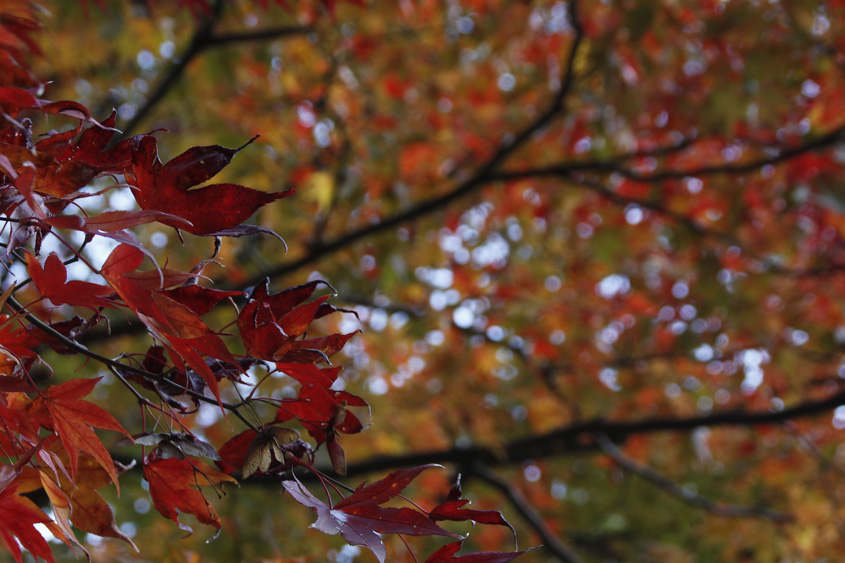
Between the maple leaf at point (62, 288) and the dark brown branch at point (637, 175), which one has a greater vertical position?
the maple leaf at point (62, 288)

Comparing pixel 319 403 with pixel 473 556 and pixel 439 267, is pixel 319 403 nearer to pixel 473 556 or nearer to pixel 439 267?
pixel 473 556

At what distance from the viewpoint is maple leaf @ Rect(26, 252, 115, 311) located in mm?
373

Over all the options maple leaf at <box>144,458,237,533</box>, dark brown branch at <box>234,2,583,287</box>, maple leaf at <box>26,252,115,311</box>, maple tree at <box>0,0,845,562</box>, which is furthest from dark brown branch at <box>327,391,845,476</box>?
maple leaf at <box>26,252,115,311</box>

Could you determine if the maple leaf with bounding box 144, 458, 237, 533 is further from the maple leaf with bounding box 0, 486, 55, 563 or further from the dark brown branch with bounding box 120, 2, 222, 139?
the dark brown branch with bounding box 120, 2, 222, 139

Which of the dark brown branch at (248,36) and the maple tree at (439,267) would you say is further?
→ the dark brown branch at (248,36)

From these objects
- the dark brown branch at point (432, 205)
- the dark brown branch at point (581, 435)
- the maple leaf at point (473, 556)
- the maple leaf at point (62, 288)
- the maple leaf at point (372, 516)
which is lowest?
the dark brown branch at point (581, 435)

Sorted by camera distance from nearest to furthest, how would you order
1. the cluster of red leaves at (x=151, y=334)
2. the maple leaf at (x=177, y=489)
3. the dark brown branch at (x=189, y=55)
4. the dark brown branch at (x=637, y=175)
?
the cluster of red leaves at (x=151, y=334) < the maple leaf at (x=177, y=489) < the dark brown branch at (x=189, y=55) < the dark brown branch at (x=637, y=175)

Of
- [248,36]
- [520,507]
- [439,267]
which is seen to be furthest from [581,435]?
[248,36]

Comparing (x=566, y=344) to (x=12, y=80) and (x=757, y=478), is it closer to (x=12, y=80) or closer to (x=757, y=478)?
(x=757, y=478)

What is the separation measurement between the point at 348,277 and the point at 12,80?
4.79 ft

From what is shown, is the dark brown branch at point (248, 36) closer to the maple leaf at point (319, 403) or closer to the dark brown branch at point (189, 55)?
the dark brown branch at point (189, 55)

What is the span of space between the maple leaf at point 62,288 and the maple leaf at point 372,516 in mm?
143

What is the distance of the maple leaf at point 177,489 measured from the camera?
1.52 ft

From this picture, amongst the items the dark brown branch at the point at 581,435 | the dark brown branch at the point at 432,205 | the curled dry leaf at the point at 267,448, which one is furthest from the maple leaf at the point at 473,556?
the dark brown branch at the point at 432,205
